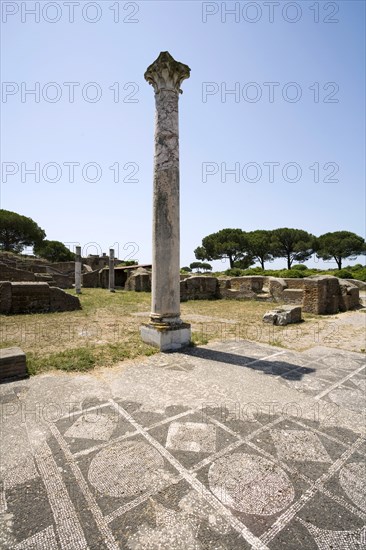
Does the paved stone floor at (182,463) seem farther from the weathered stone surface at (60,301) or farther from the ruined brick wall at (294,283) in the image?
the ruined brick wall at (294,283)

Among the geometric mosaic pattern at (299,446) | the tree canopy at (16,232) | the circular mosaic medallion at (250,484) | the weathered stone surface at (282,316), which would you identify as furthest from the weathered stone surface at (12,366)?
the tree canopy at (16,232)

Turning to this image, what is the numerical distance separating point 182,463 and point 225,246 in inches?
1948

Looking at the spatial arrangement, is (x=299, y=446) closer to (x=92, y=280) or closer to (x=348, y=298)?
(x=348, y=298)

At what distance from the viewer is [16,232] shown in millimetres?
44656

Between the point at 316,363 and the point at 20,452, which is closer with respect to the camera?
the point at 20,452

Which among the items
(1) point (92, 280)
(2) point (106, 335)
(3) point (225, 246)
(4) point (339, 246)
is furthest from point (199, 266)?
(2) point (106, 335)

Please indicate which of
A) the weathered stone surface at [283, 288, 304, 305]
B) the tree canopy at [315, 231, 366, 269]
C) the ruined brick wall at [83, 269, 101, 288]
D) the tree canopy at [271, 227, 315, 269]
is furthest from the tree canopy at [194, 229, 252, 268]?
the weathered stone surface at [283, 288, 304, 305]

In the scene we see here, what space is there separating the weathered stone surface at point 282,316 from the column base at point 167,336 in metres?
4.28

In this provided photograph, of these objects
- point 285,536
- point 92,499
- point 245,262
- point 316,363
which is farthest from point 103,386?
point 245,262

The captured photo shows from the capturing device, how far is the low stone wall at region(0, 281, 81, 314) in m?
10.3

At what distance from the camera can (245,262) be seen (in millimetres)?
50312

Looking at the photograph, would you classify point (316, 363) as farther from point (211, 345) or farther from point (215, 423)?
point (215, 423)

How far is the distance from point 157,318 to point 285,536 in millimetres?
4498

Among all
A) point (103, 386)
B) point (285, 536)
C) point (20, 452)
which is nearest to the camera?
point (285, 536)
